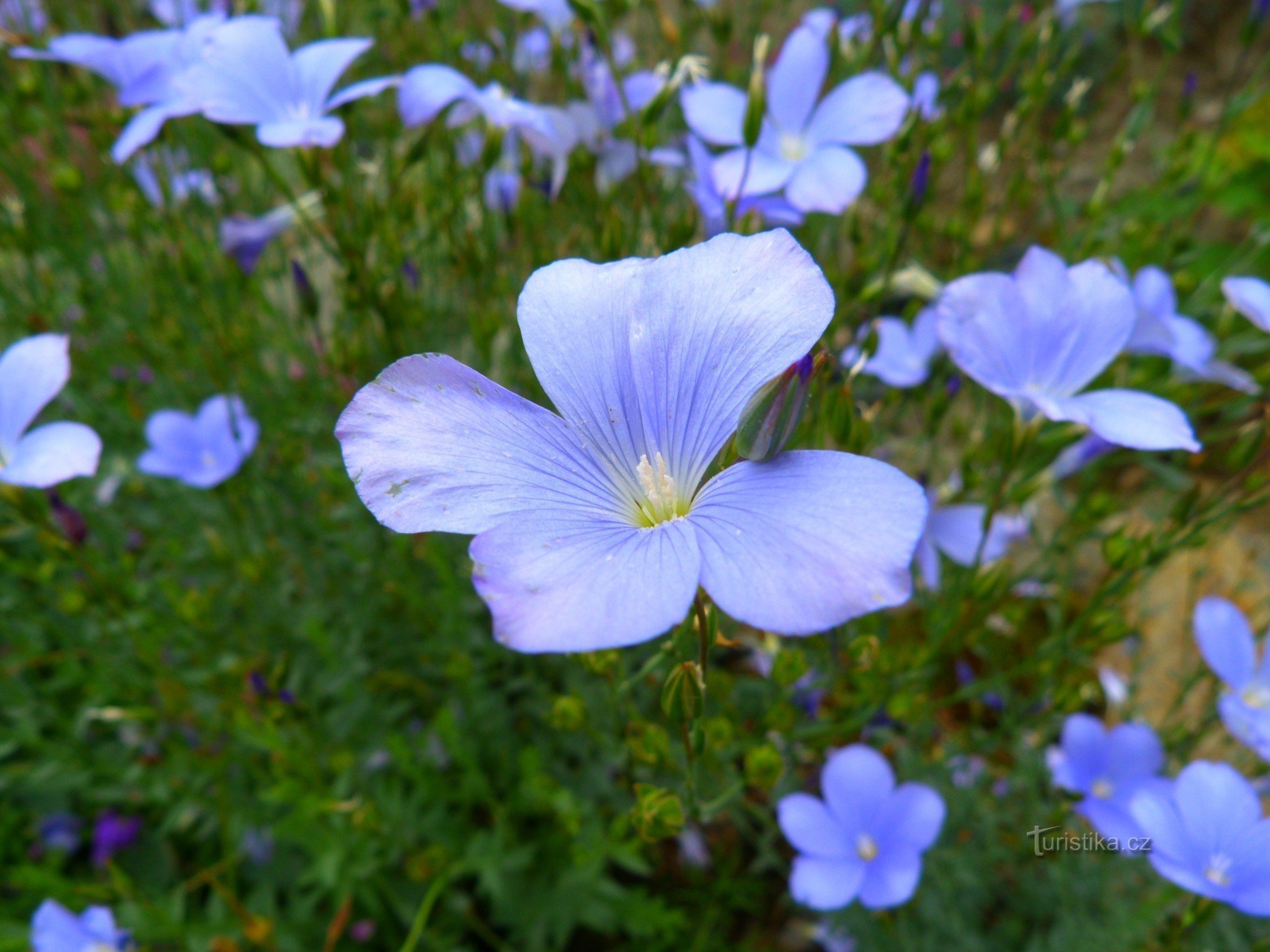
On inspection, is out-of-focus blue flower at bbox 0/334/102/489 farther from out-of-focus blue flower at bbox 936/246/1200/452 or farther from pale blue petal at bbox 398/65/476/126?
out-of-focus blue flower at bbox 936/246/1200/452

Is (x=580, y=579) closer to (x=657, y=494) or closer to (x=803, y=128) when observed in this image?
(x=657, y=494)

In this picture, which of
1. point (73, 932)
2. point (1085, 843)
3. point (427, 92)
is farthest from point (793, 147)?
point (73, 932)

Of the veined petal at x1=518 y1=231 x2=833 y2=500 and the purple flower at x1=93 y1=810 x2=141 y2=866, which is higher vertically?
the veined petal at x1=518 y1=231 x2=833 y2=500

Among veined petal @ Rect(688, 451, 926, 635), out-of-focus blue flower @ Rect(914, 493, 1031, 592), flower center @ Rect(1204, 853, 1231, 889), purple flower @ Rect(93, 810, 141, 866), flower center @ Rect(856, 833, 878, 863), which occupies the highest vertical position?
veined petal @ Rect(688, 451, 926, 635)

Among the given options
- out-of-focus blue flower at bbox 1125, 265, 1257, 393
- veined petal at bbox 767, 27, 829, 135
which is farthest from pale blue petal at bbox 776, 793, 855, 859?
veined petal at bbox 767, 27, 829, 135

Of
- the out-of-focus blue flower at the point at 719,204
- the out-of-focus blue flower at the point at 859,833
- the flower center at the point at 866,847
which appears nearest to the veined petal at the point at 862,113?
the out-of-focus blue flower at the point at 719,204

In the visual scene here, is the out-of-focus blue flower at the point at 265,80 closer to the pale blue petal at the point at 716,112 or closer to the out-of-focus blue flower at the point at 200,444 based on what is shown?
the pale blue petal at the point at 716,112
